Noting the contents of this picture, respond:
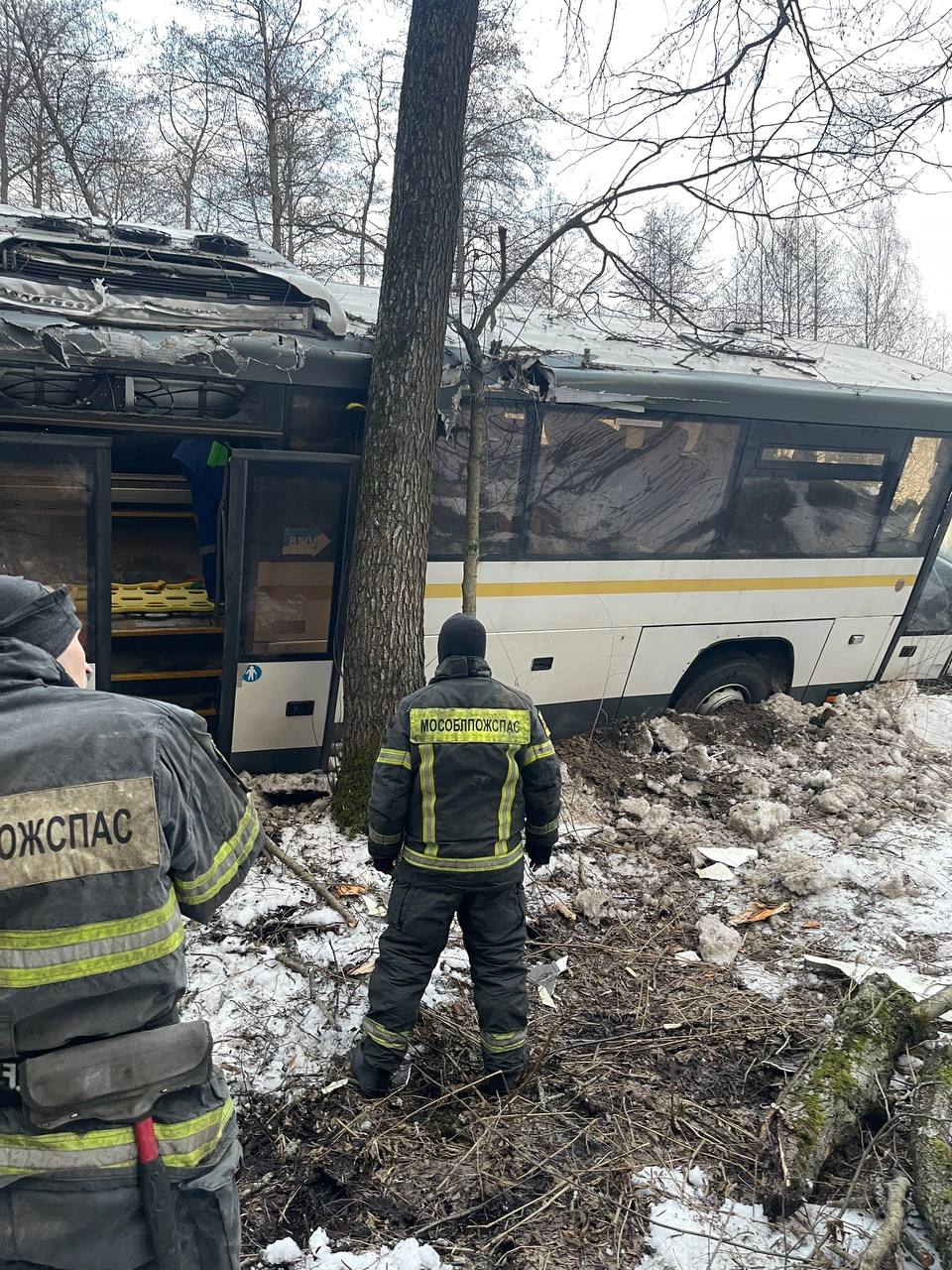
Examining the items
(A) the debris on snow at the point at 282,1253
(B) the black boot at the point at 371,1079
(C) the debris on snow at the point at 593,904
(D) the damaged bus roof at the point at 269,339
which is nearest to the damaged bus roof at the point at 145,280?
(D) the damaged bus roof at the point at 269,339

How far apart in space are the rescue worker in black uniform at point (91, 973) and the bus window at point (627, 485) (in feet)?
12.6

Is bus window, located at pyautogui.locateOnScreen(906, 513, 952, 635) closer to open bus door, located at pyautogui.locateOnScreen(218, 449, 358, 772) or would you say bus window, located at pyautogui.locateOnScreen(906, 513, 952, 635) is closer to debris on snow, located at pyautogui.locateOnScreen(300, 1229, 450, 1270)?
open bus door, located at pyautogui.locateOnScreen(218, 449, 358, 772)

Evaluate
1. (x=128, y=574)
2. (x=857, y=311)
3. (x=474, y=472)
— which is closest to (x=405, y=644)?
(x=474, y=472)

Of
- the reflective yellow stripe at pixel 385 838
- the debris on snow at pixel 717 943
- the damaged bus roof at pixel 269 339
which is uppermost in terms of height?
the damaged bus roof at pixel 269 339

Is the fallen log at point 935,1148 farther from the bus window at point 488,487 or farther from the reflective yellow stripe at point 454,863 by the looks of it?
the bus window at point 488,487

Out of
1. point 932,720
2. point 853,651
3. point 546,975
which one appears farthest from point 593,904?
point 932,720

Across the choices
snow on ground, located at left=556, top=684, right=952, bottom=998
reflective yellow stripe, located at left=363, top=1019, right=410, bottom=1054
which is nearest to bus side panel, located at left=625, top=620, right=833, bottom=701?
snow on ground, located at left=556, top=684, right=952, bottom=998

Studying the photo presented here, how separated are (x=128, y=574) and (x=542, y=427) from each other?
2947 mm

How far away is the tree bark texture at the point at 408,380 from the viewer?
410cm

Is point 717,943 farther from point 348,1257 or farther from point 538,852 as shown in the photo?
point 348,1257

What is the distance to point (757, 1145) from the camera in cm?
270

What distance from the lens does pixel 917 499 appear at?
6.51 m

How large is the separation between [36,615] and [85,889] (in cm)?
57

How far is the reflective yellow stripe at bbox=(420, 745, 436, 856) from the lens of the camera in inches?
113
